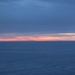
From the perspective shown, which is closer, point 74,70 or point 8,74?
point 8,74

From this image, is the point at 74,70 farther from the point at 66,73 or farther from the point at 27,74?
the point at 27,74

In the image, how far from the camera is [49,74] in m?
58.6

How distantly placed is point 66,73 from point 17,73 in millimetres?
7400

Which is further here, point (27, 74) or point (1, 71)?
point (1, 71)

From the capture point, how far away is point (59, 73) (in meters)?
59.4

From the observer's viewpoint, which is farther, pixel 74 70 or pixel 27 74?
pixel 74 70

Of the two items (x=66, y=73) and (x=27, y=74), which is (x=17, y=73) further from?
(x=66, y=73)

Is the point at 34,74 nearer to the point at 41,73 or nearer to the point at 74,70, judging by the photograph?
the point at 41,73

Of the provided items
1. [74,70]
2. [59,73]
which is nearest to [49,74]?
[59,73]

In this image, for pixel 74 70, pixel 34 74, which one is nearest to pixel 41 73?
pixel 34 74

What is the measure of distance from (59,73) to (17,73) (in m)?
6.35

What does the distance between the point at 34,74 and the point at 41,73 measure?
1861 mm

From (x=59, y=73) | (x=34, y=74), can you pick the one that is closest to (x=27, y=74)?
(x=34, y=74)

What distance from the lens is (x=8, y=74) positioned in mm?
58125
